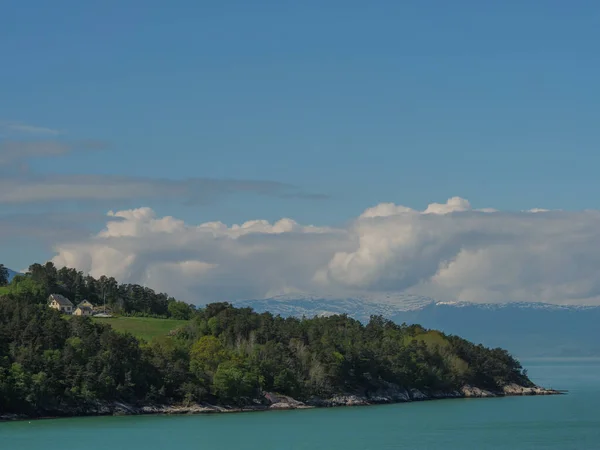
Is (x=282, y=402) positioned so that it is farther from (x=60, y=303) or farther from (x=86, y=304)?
(x=86, y=304)

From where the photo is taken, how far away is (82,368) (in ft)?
414

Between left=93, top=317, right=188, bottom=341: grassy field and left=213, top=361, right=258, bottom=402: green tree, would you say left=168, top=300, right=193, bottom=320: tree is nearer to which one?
left=93, top=317, right=188, bottom=341: grassy field

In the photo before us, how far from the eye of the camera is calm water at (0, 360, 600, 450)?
9306 centimetres

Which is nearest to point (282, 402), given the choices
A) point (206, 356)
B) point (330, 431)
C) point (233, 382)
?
point (233, 382)

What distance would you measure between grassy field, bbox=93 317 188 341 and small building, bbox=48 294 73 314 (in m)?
13.8

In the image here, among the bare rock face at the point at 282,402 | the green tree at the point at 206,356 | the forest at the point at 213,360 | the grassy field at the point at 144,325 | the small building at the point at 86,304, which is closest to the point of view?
the forest at the point at 213,360

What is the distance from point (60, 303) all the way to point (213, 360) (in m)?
57.7

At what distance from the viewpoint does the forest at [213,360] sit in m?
124

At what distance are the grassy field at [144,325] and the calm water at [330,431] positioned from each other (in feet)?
132

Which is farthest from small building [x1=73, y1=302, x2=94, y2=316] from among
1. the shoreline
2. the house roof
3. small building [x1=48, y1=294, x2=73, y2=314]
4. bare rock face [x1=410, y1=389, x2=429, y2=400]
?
bare rock face [x1=410, y1=389, x2=429, y2=400]

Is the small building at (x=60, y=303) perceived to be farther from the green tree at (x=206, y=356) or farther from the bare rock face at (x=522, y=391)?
the bare rock face at (x=522, y=391)

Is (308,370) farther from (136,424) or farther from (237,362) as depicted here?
(136,424)

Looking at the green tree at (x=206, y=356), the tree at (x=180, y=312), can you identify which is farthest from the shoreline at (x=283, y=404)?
the tree at (x=180, y=312)

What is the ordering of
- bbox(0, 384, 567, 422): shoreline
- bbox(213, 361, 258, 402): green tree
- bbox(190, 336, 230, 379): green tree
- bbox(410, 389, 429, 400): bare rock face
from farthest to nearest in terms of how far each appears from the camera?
1. bbox(410, 389, 429, 400): bare rock face
2. bbox(190, 336, 230, 379): green tree
3. bbox(213, 361, 258, 402): green tree
4. bbox(0, 384, 567, 422): shoreline
